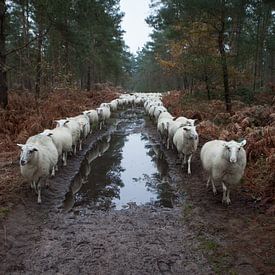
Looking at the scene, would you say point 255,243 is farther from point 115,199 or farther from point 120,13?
point 120,13

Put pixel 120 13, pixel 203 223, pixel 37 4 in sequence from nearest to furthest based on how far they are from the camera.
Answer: pixel 203 223 < pixel 37 4 < pixel 120 13

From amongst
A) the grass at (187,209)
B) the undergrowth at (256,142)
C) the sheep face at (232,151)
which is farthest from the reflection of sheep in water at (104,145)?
the sheep face at (232,151)

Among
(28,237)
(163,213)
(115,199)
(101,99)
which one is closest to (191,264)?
(163,213)

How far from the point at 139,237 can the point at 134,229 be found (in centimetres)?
39

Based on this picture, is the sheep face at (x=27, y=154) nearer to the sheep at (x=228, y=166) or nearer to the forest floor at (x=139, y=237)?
the forest floor at (x=139, y=237)

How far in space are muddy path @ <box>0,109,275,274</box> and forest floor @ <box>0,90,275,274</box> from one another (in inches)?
0.6

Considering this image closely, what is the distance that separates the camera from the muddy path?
5.60 m

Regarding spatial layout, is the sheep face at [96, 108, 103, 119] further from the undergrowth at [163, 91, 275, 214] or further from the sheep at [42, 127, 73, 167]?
the sheep at [42, 127, 73, 167]

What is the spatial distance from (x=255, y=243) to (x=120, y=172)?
6.02 meters

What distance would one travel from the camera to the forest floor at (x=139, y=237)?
5.55m

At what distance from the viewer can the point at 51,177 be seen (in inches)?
411

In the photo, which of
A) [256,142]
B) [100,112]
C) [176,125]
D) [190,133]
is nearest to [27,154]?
[190,133]

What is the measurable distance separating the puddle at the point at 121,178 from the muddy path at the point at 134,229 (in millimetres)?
27

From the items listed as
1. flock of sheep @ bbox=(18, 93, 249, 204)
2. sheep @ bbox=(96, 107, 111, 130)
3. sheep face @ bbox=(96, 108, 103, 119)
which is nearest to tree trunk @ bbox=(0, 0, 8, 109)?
flock of sheep @ bbox=(18, 93, 249, 204)
